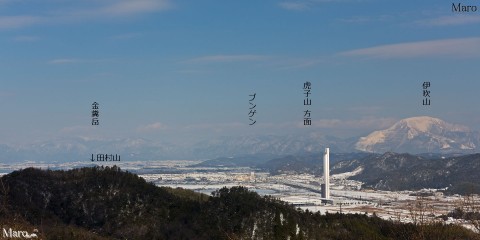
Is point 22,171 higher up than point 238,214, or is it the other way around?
point 22,171

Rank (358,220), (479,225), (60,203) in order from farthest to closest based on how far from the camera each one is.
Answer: (358,220), (60,203), (479,225)

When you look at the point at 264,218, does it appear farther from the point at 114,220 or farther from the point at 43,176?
the point at 43,176

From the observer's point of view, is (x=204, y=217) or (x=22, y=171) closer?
(x=204, y=217)

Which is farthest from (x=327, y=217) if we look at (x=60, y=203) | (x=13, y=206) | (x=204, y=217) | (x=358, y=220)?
(x=13, y=206)

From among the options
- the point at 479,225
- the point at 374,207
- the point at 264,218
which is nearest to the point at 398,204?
the point at 374,207

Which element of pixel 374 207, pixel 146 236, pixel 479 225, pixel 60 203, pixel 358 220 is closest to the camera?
pixel 479 225

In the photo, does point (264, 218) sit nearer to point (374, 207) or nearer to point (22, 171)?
point (22, 171)
